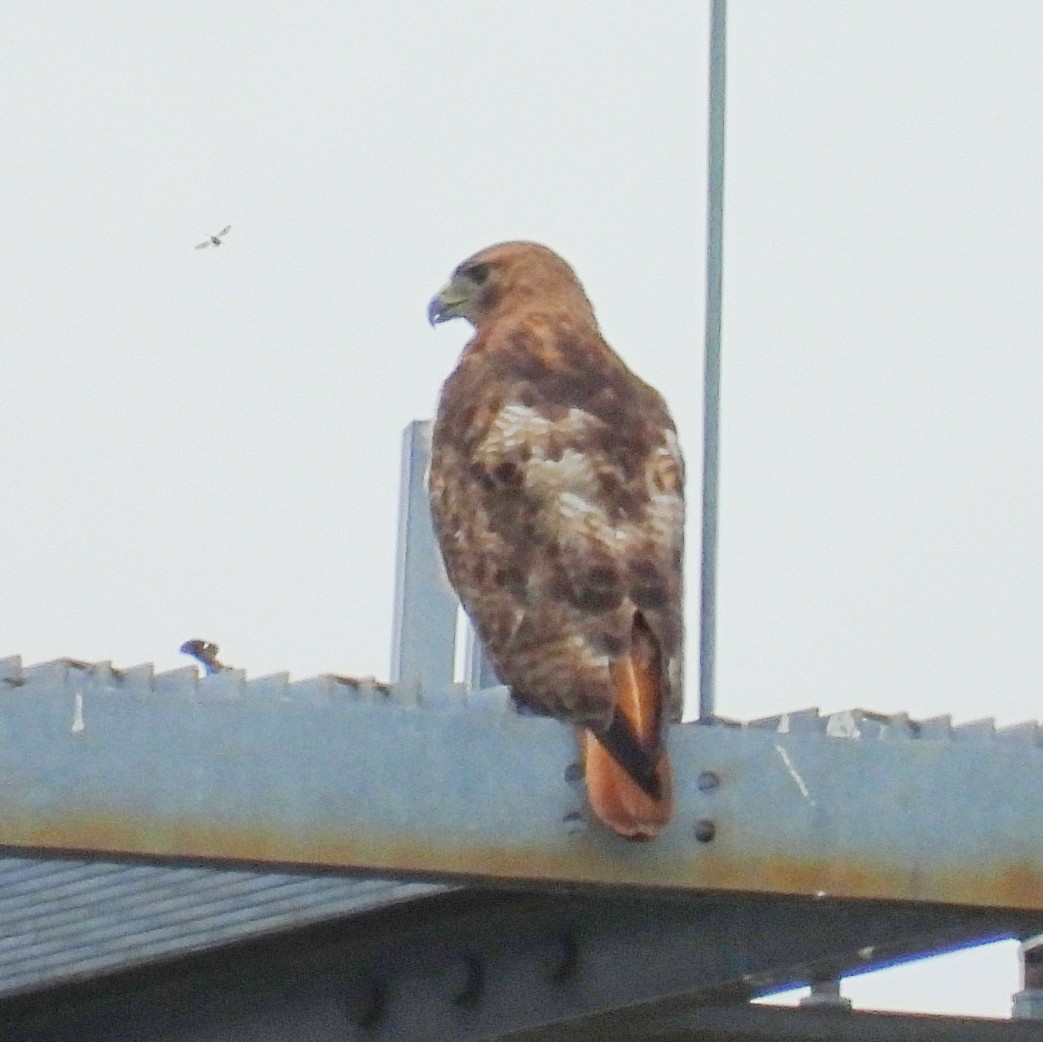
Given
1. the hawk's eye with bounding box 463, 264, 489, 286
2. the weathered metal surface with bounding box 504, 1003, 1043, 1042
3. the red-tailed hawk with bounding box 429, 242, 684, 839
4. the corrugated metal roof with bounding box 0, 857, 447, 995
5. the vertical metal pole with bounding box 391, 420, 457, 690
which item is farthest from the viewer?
the hawk's eye with bounding box 463, 264, 489, 286

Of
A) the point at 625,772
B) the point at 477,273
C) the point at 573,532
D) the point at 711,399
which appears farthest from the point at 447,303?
the point at 625,772

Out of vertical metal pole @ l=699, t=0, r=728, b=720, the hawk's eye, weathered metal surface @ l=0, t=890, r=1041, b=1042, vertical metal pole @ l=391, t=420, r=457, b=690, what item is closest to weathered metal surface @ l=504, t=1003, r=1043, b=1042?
weathered metal surface @ l=0, t=890, r=1041, b=1042

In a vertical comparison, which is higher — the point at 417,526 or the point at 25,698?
the point at 417,526

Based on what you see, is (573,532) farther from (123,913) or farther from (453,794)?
(123,913)

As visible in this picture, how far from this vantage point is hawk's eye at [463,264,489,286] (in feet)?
23.8

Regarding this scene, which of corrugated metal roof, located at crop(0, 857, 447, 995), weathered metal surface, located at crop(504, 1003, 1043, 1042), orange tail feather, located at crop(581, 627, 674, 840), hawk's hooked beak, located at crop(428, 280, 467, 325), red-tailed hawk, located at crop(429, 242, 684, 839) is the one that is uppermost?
hawk's hooked beak, located at crop(428, 280, 467, 325)

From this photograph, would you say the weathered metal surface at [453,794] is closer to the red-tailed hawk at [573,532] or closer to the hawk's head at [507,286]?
the red-tailed hawk at [573,532]

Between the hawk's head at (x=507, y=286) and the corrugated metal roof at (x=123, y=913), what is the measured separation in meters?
1.43

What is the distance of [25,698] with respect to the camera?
3.46 metres

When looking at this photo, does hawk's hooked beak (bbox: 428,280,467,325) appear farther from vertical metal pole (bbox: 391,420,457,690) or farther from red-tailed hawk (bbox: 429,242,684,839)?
vertical metal pole (bbox: 391,420,457,690)

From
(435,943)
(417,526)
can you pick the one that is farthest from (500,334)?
(435,943)

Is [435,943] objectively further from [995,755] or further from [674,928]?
[995,755]

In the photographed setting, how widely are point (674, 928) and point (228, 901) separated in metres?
1.77

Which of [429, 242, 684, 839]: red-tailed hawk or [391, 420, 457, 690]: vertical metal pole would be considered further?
[391, 420, 457, 690]: vertical metal pole
